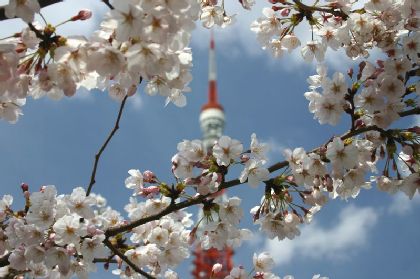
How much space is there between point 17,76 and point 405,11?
2640 millimetres

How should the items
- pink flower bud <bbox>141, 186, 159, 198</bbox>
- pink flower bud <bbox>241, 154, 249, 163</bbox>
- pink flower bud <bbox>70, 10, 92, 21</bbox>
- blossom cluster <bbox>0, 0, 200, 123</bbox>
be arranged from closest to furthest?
blossom cluster <bbox>0, 0, 200, 123</bbox> < pink flower bud <bbox>70, 10, 92, 21</bbox> < pink flower bud <bbox>241, 154, 249, 163</bbox> < pink flower bud <bbox>141, 186, 159, 198</bbox>

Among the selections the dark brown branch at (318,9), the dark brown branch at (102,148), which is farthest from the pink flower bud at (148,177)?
the dark brown branch at (318,9)

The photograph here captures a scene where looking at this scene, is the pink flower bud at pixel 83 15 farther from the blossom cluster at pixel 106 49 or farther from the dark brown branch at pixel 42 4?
the dark brown branch at pixel 42 4

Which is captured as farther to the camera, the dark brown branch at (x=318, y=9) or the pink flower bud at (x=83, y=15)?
the dark brown branch at (x=318, y=9)

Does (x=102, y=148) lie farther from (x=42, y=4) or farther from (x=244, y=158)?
(x=42, y=4)

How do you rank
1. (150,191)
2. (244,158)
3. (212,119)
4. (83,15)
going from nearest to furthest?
1. (83,15)
2. (244,158)
3. (150,191)
4. (212,119)

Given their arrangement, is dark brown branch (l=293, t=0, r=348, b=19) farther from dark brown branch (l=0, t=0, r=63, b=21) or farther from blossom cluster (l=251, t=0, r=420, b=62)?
dark brown branch (l=0, t=0, r=63, b=21)

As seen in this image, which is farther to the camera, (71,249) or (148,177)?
(148,177)

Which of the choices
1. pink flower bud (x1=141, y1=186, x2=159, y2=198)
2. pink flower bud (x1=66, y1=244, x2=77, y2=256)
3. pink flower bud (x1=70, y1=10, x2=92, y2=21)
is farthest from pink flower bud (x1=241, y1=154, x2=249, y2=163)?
pink flower bud (x1=70, y1=10, x2=92, y2=21)

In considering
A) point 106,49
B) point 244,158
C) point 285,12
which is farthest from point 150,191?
point 285,12

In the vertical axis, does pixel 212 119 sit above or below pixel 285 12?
above

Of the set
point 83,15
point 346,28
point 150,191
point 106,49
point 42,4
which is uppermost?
point 346,28

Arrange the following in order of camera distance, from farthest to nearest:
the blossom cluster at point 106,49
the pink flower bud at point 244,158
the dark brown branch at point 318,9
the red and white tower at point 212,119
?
the red and white tower at point 212,119, the dark brown branch at point 318,9, the pink flower bud at point 244,158, the blossom cluster at point 106,49

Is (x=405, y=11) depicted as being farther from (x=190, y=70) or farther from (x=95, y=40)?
(x=95, y=40)
